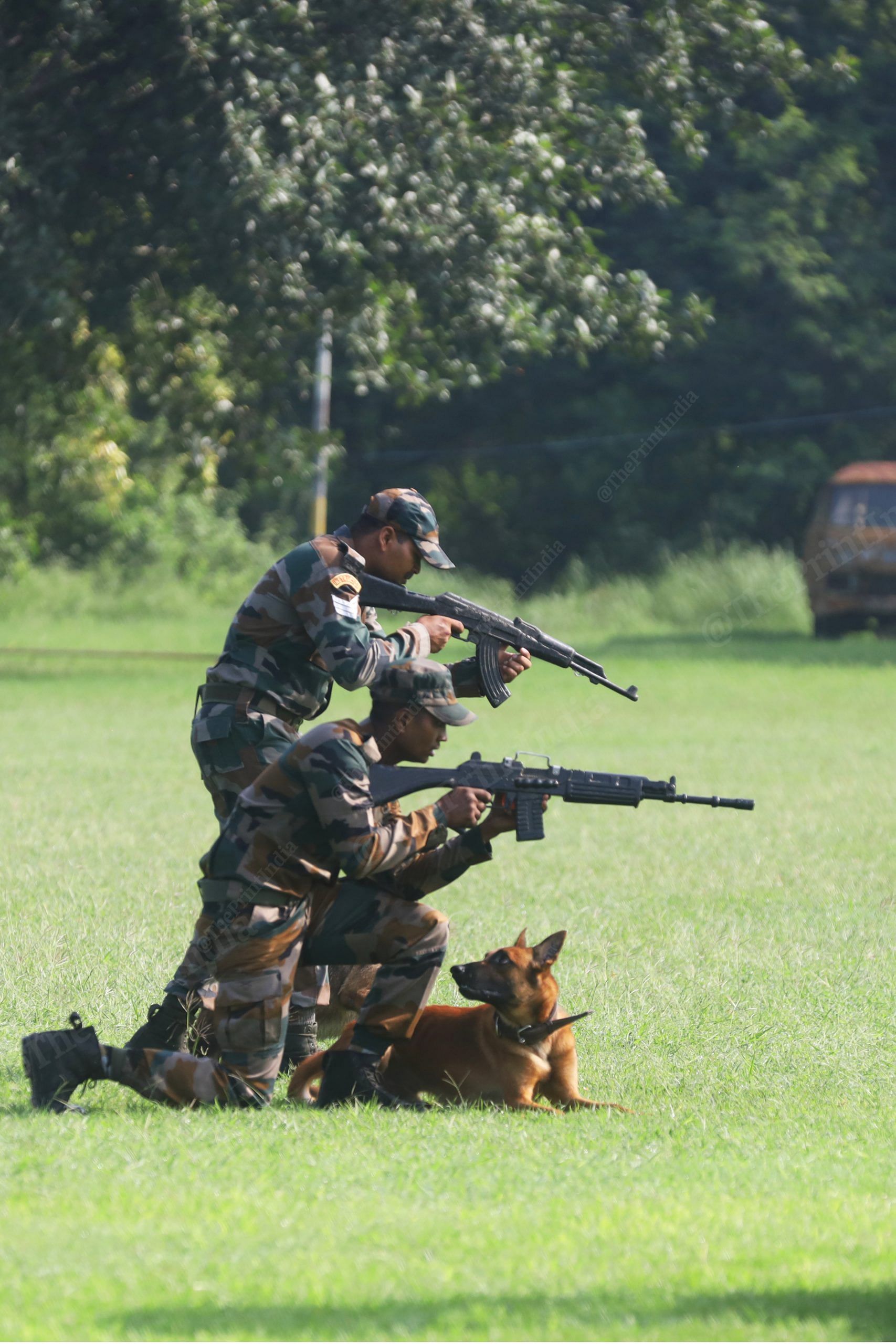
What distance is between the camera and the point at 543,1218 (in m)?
4.07

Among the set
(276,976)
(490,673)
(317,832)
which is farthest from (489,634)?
(276,976)

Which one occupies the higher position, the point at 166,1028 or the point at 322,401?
the point at 322,401

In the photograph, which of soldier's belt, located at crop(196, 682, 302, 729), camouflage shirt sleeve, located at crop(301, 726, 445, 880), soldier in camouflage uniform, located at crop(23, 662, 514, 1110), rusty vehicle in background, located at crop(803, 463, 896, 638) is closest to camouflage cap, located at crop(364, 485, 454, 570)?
soldier's belt, located at crop(196, 682, 302, 729)

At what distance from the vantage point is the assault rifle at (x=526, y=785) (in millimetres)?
5227

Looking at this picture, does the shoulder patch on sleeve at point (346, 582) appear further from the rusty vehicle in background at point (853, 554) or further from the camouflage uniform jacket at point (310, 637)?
the rusty vehicle in background at point (853, 554)

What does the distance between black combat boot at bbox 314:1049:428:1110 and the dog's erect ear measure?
1.81ft

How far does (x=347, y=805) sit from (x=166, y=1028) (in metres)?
1.06

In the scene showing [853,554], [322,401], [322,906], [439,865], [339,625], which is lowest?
[853,554]

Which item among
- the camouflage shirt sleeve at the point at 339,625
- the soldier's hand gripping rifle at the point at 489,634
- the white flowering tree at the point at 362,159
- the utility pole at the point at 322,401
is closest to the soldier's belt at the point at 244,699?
the camouflage shirt sleeve at the point at 339,625

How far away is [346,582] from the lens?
5605mm

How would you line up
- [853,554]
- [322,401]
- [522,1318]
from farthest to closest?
1. [322,401]
2. [853,554]
3. [522,1318]

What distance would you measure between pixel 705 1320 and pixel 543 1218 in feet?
2.14

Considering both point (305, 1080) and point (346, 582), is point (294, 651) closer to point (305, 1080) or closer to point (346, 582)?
point (346, 582)

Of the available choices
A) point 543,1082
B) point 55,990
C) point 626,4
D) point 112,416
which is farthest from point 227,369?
point 543,1082
